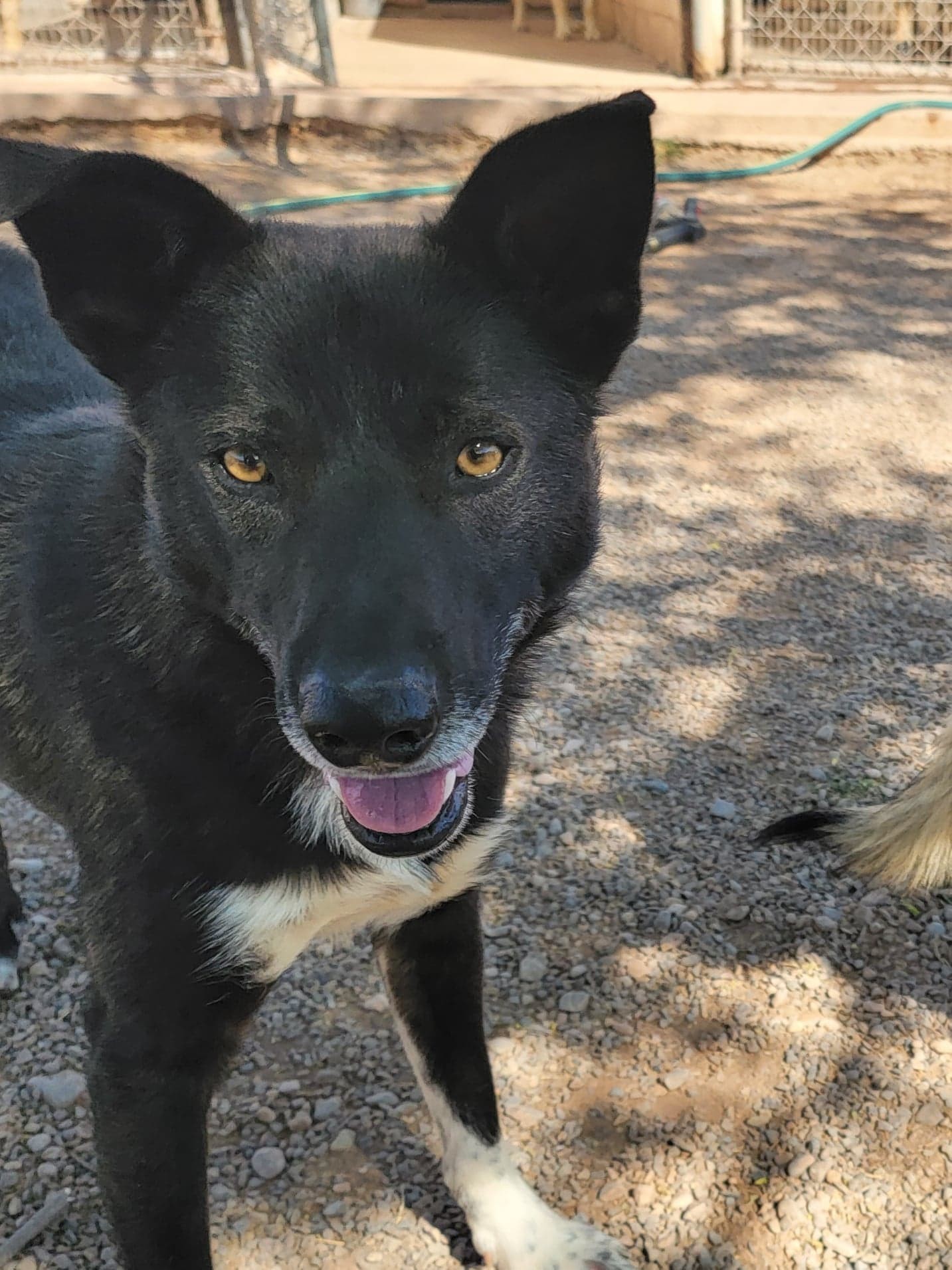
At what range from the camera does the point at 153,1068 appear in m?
1.75

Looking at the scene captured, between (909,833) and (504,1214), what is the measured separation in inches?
44.1

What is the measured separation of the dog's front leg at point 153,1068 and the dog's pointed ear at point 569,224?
3.49ft

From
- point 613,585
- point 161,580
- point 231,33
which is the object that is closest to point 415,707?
point 161,580

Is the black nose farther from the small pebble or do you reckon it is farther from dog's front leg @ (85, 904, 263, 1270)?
the small pebble

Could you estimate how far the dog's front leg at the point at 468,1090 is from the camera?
2.18 meters

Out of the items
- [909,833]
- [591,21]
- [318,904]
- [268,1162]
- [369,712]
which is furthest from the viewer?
[591,21]

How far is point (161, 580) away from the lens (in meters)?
1.77

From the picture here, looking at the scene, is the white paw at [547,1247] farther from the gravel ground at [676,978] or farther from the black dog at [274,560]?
the black dog at [274,560]

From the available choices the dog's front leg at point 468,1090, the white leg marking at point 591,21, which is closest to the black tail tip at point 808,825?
the dog's front leg at point 468,1090

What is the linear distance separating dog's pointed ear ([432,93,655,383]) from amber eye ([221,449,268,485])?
427 millimetres

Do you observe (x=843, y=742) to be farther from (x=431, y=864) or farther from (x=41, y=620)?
(x=41, y=620)

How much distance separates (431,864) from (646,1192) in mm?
876

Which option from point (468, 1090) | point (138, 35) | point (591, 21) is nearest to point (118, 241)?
point (468, 1090)

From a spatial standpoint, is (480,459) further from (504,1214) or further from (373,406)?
(504,1214)
